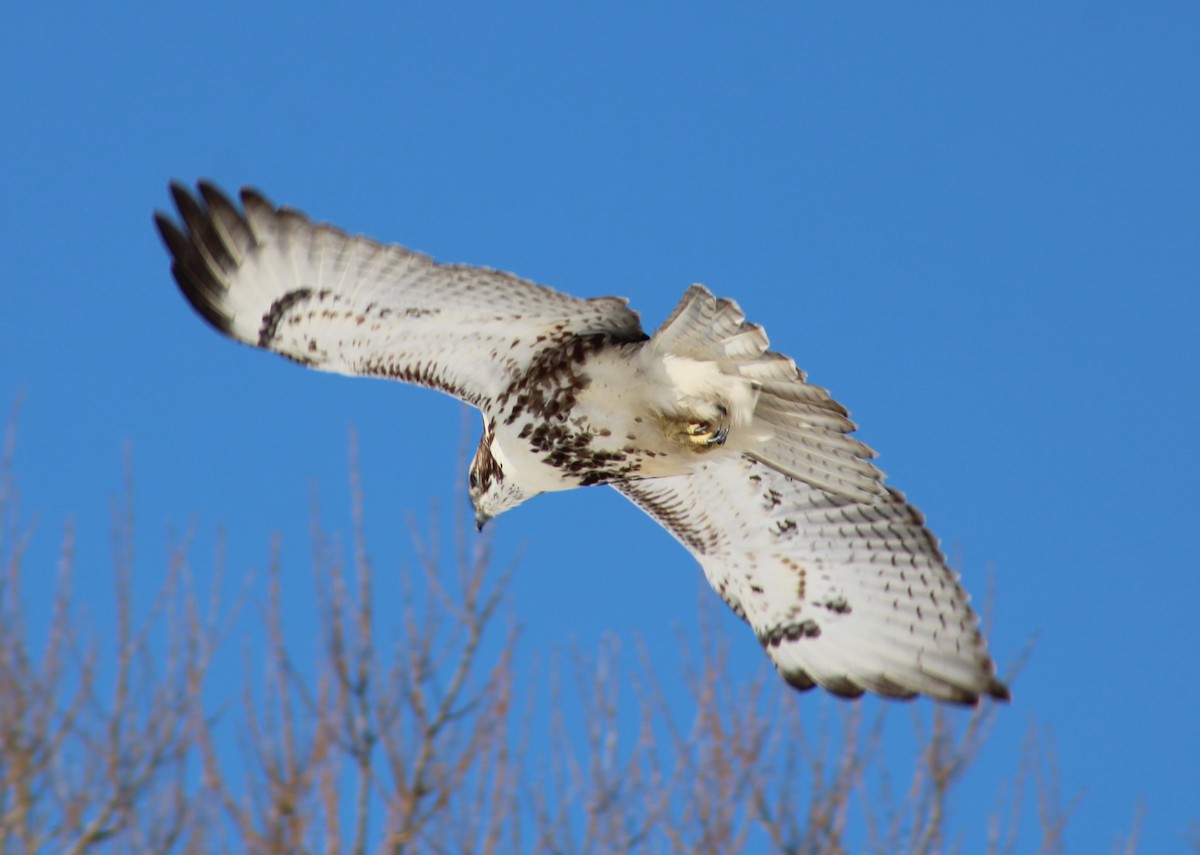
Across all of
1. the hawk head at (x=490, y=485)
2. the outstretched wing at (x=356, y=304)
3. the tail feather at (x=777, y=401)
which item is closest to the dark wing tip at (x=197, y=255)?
the outstretched wing at (x=356, y=304)

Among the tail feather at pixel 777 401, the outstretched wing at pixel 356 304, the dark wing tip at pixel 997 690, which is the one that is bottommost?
the dark wing tip at pixel 997 690

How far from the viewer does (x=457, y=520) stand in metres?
8.98

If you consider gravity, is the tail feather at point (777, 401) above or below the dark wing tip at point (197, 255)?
below

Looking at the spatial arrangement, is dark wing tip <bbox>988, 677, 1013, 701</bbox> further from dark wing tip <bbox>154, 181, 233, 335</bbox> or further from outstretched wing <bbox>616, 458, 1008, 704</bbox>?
dark wing tip <bbox>154, 181, 233, 335</bbox>

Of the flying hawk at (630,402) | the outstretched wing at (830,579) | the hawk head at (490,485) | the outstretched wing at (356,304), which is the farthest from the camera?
the outstretched wing at (830,579)

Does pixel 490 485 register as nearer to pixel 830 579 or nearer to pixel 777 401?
pixel 777 401

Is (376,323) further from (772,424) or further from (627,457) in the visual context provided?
(772,424)

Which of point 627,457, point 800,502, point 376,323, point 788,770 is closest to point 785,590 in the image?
point 800,502

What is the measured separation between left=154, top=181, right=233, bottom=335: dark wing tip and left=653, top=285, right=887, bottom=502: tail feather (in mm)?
1652

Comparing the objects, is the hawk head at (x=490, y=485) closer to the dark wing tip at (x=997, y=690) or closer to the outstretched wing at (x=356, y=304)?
the outstretched wing at (x=356, y=304)

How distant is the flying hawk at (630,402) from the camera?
4.83 meters

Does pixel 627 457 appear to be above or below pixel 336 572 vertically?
below

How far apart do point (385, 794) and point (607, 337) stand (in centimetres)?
414

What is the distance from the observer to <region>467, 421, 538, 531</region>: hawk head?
5.45 metres
